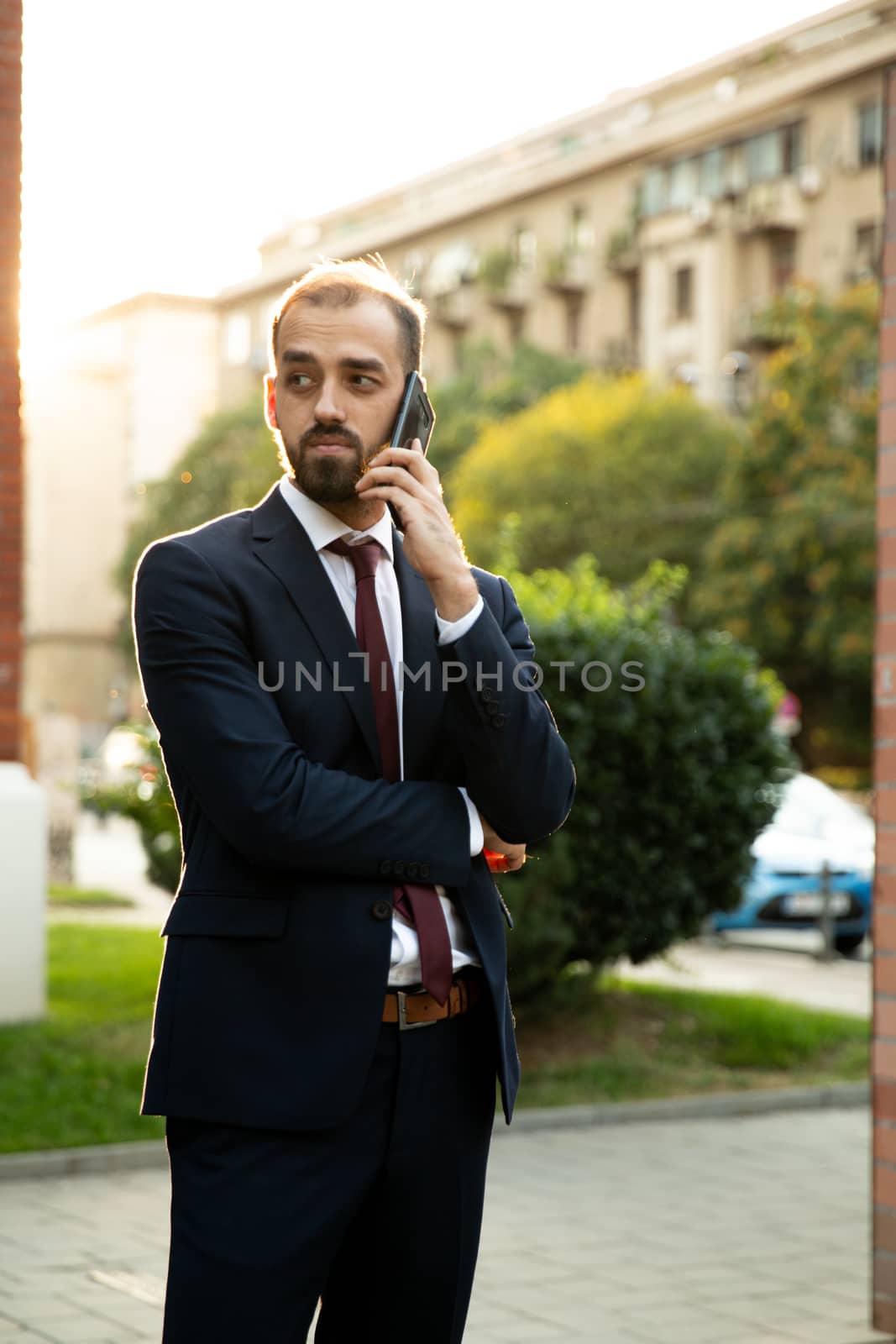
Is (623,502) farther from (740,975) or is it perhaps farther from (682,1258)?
(682,1258)

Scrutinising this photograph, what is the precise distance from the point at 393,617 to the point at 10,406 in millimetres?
6800

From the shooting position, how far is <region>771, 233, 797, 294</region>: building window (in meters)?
50.6

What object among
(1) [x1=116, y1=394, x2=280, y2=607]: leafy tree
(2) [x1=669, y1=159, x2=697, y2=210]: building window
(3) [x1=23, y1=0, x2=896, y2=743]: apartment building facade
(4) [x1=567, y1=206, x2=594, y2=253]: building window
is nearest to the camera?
(1) [x1=116, y1=394, x2=280, y2=607]: leafy tree

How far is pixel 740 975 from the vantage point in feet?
51.2

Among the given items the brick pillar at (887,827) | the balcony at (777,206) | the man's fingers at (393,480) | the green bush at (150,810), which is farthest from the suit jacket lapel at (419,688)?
the balcony at (777,206)

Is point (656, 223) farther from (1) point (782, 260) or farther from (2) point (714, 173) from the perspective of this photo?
(1) point (782, 260)

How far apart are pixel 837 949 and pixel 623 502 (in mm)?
24183

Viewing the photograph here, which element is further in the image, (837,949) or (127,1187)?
(837,949)

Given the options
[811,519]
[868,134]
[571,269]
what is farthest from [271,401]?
[571,269]

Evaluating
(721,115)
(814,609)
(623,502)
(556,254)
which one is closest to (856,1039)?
(814,609)

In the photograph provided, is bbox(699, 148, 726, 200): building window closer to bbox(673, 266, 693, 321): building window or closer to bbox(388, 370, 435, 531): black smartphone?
bbox(673, 266, 693, 321): building window

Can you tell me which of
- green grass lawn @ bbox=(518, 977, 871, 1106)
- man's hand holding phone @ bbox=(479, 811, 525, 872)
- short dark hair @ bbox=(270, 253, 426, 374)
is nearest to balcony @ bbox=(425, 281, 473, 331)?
green grass lawn @ bbox=(518, 977, 871, 1106)

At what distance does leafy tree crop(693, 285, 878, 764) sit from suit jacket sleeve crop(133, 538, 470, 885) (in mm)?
30116

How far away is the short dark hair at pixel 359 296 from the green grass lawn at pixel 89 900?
1590cm
